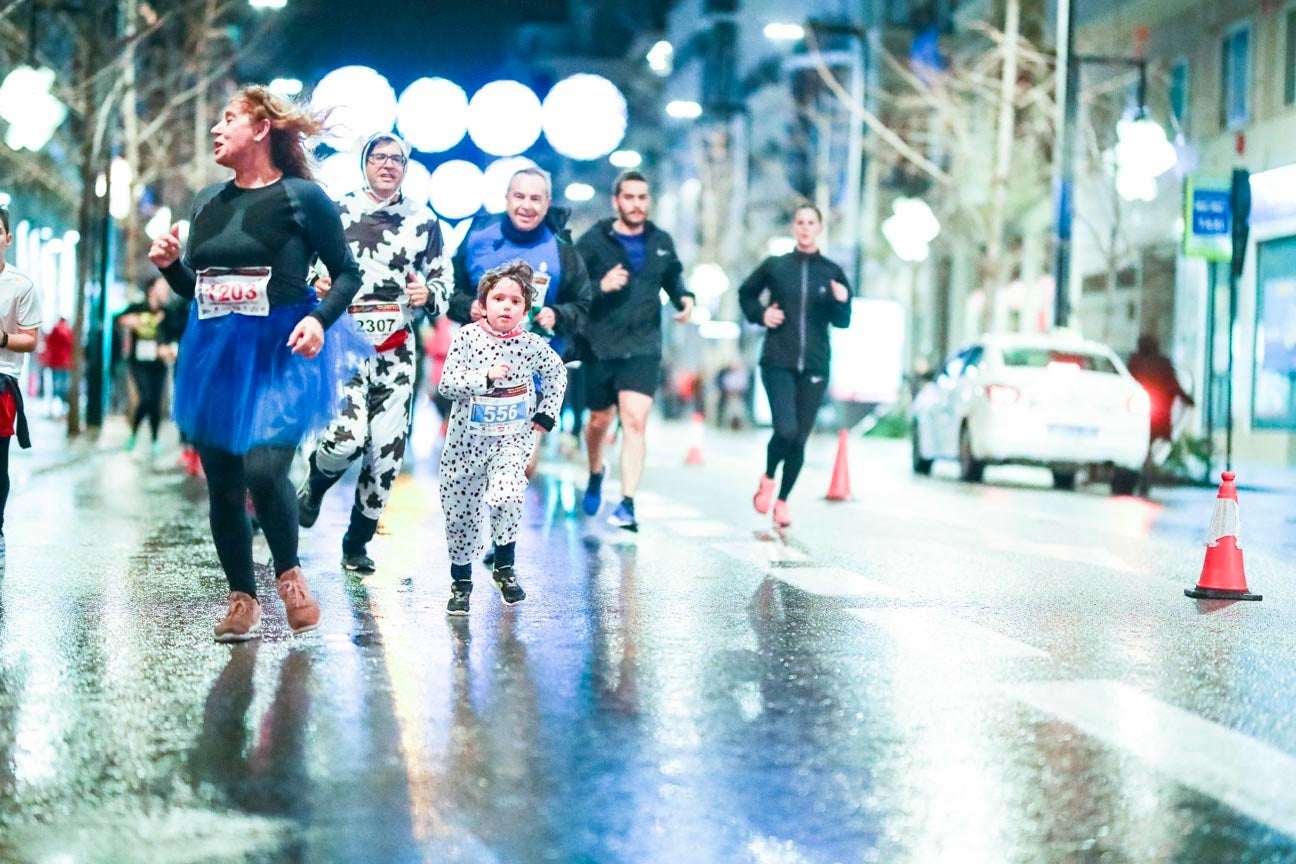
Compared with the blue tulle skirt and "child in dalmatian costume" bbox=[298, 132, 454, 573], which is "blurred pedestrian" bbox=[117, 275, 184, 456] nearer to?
"child in dalmatian costume" bbox=[298, 132, 454, 573]

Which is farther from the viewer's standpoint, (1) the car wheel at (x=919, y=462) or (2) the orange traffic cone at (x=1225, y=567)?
(1) the car wheel at (x=919, y=462)

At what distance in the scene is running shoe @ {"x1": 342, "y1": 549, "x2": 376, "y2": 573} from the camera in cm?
991

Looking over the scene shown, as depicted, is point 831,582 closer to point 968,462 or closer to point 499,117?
point 968,462

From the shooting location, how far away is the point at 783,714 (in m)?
6.12

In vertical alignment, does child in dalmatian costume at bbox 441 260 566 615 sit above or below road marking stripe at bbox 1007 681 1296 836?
above

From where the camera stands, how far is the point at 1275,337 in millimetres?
30625

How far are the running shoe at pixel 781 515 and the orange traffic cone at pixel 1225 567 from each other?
4.10m

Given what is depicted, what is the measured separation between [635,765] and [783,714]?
2.99ft

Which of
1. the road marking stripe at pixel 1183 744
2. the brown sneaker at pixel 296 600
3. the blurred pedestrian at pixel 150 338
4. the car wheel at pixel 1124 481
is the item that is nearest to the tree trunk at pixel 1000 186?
the car wheel at pixel 1124 481

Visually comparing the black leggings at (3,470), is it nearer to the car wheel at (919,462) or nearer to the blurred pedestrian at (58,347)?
the car wheel at (919,462)

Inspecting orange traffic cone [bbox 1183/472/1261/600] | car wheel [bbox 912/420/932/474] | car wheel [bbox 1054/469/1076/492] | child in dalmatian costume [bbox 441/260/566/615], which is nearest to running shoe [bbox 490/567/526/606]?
child in dalmatian costume [bbox 441/260/566/615]

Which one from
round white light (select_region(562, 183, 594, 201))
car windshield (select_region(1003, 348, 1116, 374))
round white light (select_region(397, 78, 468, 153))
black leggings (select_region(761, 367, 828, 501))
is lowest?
black leggings (select_region(761, 367, 828, 501))

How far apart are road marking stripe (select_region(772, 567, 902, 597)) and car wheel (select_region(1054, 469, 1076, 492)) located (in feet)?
40.5

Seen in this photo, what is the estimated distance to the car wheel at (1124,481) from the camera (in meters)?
21.3
